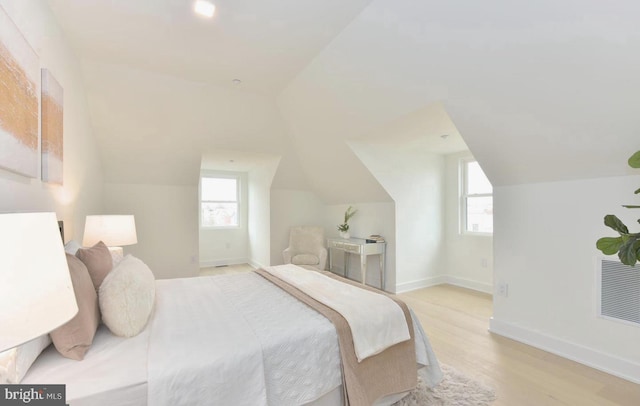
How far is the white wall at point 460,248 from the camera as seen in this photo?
4145 mm

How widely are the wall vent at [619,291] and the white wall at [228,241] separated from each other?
5594 millimetres

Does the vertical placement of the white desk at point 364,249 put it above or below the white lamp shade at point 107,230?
below

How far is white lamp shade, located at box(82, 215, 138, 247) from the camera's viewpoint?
2.74 m

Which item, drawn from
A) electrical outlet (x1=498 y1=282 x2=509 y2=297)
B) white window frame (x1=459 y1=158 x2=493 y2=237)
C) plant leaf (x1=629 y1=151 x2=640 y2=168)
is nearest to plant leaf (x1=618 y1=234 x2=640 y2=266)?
plant leaf (x1=629 y1=151 x2=640 y2=168)

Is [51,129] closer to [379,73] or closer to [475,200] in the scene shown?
[379,73]

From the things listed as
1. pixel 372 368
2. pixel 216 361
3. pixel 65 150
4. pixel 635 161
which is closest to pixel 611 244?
pixel 635 161

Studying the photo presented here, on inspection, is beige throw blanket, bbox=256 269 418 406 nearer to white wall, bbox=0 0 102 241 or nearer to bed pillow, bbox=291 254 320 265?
white wall, bbox=0 0 102 241

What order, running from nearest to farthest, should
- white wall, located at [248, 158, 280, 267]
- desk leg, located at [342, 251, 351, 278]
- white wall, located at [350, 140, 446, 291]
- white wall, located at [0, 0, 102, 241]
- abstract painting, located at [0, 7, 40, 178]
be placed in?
abstract painting, located at [0, 7, 40, 178] → white wall, located at [0, 0, 102, 241] → white wall, located at [350, 140, 446, 291] → desk leg, located at [342, 251, 351, 278] → white wall, located at [248, 158, 280, 267]

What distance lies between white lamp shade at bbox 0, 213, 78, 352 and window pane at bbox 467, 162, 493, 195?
15.2 ft

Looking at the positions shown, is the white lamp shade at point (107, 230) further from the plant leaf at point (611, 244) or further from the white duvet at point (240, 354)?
the plant leaf at point (611, 244)

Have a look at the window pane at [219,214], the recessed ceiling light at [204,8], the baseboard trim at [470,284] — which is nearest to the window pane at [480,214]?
the baseboard trim at [470,284]

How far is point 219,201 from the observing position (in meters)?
6.19

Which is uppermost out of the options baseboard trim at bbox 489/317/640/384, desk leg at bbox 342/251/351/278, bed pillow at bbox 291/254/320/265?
bed pillow at bbox 291/254/320/265

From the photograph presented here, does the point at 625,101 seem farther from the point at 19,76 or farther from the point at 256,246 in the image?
the point at 256,246
